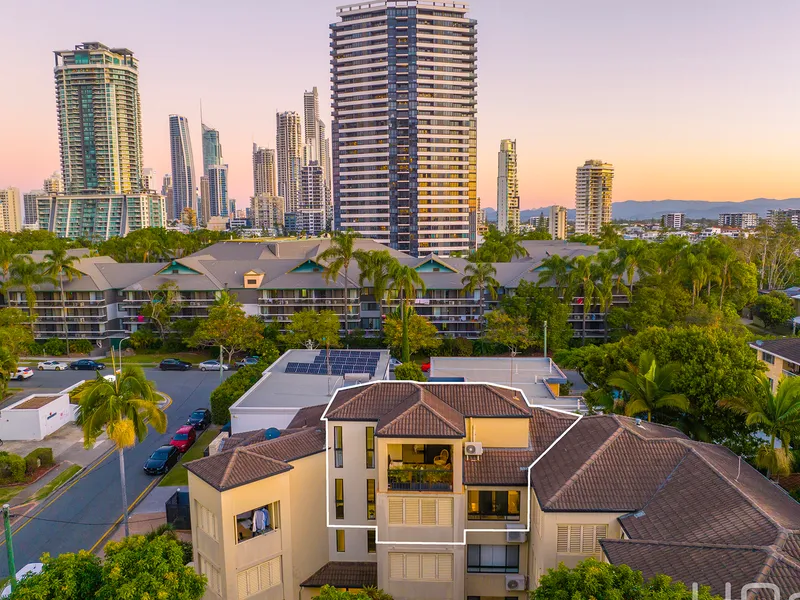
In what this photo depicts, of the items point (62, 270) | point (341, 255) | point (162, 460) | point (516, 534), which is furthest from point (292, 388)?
point (62, 270)

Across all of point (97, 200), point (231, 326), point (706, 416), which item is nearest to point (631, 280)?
point (706, 416)

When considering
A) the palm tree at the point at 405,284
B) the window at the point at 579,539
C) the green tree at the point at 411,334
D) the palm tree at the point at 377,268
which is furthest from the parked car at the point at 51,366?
→ the window at the point at 579,539

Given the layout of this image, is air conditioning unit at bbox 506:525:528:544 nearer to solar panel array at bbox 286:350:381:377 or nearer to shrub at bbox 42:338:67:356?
solar panel array at bbox 286:350:381:377

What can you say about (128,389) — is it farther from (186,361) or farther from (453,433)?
(186,361)

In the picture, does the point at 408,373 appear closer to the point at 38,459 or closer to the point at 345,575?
the point at 345,575

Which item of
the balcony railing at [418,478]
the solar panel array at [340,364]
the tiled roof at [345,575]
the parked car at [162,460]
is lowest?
the parked car at [162,460]

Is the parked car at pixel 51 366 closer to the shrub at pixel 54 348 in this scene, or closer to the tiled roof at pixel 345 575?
the shrub at pixel 54 348

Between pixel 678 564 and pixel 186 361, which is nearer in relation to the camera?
pixel 678 564
